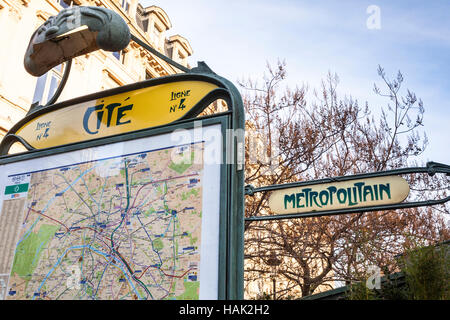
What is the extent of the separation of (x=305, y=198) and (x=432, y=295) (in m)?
1.35

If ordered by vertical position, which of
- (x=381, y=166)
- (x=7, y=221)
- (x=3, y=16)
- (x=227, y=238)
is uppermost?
(x=3, y=16)

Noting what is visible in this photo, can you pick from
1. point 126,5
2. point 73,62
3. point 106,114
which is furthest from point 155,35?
point 106,114

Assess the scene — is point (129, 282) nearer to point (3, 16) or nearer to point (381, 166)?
point (381, 166)

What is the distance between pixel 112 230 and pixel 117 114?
94cm

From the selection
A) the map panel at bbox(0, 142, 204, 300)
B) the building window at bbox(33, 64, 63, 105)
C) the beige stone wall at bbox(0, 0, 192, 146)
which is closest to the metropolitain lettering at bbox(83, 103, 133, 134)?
the map panel at bbox(0, 142, 204, 300)

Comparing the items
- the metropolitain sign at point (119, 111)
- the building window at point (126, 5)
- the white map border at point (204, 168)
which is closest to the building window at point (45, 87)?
the building window at point (126, 5)

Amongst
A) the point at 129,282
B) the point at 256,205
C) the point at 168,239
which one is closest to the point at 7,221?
the point at 129,282

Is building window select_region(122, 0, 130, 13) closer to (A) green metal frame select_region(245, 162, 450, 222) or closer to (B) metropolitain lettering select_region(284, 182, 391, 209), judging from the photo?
(A) green metal frame select_region(245, 162, 450, 222)

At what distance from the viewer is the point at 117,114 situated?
2.91m

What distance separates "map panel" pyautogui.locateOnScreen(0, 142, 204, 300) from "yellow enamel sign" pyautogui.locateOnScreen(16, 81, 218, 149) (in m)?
0.27

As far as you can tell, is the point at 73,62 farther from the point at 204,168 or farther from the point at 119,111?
the point at 204,168

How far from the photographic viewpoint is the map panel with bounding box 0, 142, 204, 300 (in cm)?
220

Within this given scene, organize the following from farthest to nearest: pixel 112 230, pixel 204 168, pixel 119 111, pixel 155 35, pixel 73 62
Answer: pixel 155 35
pixel 73 62
pixel 119 111
pixel 112 230
pixel 204 168
